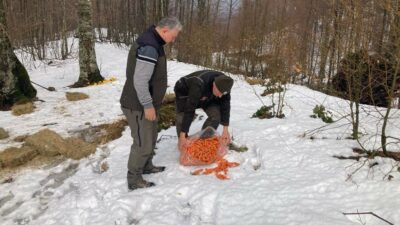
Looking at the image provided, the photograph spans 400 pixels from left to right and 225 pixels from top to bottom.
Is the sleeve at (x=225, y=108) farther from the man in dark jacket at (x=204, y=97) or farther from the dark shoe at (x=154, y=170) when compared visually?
the dark shoe at (x=154, y=170)

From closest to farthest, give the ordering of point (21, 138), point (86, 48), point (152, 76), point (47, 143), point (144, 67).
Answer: point (144, 67)
point (152, 76)
point (47, 143)
point (21, 138)
point (86, 48)

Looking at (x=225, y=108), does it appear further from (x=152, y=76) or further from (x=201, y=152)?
(x=152, y=76)

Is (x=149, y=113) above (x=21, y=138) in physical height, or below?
above

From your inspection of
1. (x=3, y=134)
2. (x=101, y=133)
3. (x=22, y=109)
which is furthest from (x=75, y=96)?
(x=3, y=134)

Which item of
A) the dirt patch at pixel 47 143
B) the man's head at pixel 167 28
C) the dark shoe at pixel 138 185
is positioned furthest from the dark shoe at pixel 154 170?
the man's head at pixel 167 28

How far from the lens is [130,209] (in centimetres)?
374

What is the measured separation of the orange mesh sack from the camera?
4510 millimetres

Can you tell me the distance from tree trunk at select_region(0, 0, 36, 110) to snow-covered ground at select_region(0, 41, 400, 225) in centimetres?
161

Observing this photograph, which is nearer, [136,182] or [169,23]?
[169,23]

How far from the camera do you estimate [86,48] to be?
9453 millimetres

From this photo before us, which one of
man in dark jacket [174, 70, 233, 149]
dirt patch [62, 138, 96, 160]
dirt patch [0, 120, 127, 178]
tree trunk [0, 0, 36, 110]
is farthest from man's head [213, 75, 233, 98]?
tree trunk [0, 0, 36, 110]

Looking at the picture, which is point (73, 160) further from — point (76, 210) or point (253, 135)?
point (253, 135)

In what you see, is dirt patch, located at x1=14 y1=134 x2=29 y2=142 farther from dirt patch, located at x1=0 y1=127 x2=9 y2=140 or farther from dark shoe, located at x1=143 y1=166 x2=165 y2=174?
dark shoe, located at x1=143 y1=166 x2=165 y2=174

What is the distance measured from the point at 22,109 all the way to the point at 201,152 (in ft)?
13.5
